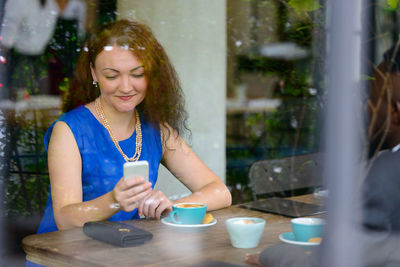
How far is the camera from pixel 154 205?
5.76 feet

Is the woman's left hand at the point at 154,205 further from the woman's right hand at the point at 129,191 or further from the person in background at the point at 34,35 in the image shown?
the person in background at the point at 34,35

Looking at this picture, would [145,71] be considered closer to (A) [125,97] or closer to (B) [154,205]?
(A) [125,97]

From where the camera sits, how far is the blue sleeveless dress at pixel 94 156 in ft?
6.20

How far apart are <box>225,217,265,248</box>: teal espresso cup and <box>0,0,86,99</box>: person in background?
42.9 inches

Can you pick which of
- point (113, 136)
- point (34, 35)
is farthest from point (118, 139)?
point (34, 35)

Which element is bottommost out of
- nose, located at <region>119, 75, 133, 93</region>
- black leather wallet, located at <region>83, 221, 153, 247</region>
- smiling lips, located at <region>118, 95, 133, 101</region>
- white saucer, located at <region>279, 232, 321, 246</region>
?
black leather wallet, located at <region>83, 221, 153, 247</region>

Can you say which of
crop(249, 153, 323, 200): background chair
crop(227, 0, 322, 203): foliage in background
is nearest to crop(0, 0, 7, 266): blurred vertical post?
crop(227, 0, 322, 203): foliage in background

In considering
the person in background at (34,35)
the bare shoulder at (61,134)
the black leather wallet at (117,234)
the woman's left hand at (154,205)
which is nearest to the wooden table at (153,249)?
the black leather wallet at (117,234)

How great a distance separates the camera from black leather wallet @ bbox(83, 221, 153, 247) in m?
1.40

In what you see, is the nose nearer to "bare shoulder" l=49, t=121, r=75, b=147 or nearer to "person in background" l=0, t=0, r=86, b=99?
"bare shoulder" l=49, t=121, r=75, b=147

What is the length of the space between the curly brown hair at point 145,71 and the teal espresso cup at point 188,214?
63 cm

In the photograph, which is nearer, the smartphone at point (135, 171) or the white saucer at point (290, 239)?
the white saucer at point (290, 239)

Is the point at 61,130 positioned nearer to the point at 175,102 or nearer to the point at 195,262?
the point at 175,102

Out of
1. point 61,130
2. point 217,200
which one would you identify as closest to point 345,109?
point 217,200
